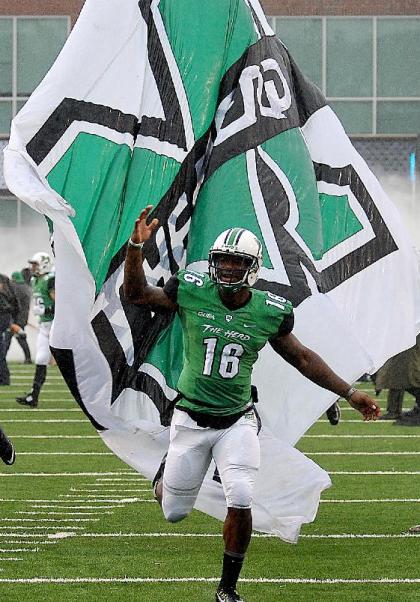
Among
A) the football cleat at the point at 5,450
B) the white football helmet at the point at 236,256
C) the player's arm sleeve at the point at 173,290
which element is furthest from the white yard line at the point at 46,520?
the white football helmet at the point at 236,256

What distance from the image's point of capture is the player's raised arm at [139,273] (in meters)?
6.97

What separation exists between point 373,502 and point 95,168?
9.35 feet

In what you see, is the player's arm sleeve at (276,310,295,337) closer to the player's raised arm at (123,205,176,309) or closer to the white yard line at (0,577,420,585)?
the player's raised arm at (123,205,176,309)

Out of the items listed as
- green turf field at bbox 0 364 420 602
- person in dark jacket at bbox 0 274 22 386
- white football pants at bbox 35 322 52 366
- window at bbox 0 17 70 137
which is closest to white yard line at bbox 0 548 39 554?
green turf field at bbox 0 364 420 602

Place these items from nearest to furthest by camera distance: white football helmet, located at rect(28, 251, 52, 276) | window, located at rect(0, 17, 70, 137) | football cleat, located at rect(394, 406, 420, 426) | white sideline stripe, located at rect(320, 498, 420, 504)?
white sideline stripe, located at rect(320, 498, 420, 504) → football cleat, located at rect(394, 406, 420, 426) → white football helmet, located at rect(28, 251, 52, 276) → window, located at rect(0, 17, 70, 137)

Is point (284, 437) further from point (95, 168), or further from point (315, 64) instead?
point (315, 64)

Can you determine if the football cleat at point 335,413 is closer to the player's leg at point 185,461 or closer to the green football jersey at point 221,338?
the player's leg at point 185,461

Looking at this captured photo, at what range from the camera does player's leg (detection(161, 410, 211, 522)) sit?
23.2ft

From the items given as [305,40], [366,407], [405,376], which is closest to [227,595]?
[366,407]

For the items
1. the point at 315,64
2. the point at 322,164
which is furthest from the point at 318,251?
the point at 315,64

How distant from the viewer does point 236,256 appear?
685 cm

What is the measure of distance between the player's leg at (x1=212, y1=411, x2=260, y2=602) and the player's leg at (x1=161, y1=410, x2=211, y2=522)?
0.08 meters

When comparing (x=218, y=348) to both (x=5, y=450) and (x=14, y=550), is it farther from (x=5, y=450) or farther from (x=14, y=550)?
(x=5, y=450)

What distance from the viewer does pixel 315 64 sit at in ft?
102
